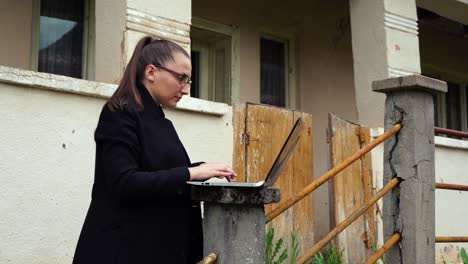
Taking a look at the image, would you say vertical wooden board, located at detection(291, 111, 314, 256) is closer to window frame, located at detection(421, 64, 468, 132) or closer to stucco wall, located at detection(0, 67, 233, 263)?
stucco wall, located at detection(0, 67, 233, 263)

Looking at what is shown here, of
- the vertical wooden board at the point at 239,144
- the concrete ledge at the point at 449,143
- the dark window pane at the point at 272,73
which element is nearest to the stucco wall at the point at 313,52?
the dark window pane at the point at 272,73

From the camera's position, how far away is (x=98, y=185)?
6.87 feet

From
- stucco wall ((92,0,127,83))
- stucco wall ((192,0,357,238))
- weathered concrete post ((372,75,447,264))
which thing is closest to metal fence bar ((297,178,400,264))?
weathered concrete post ((372,75,447,264))

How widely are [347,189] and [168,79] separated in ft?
13.2

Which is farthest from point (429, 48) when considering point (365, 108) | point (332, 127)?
point (332, 127)

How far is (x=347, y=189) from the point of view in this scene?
598 cm

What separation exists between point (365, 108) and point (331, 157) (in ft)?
2.91

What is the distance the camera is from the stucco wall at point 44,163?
12.9 ft

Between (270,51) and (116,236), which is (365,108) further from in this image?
(116,236)

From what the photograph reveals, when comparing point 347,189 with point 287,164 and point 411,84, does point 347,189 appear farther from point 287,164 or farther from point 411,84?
point 411,84

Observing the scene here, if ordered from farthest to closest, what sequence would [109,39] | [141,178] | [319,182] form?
1. [109,39]
2. [319,182]
3. [141,178]

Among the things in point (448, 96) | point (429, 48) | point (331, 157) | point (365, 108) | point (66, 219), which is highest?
point (429, 48)

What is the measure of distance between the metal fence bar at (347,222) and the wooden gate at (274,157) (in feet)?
6.55

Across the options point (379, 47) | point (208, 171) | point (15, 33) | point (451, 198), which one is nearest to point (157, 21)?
point (15, 33)
